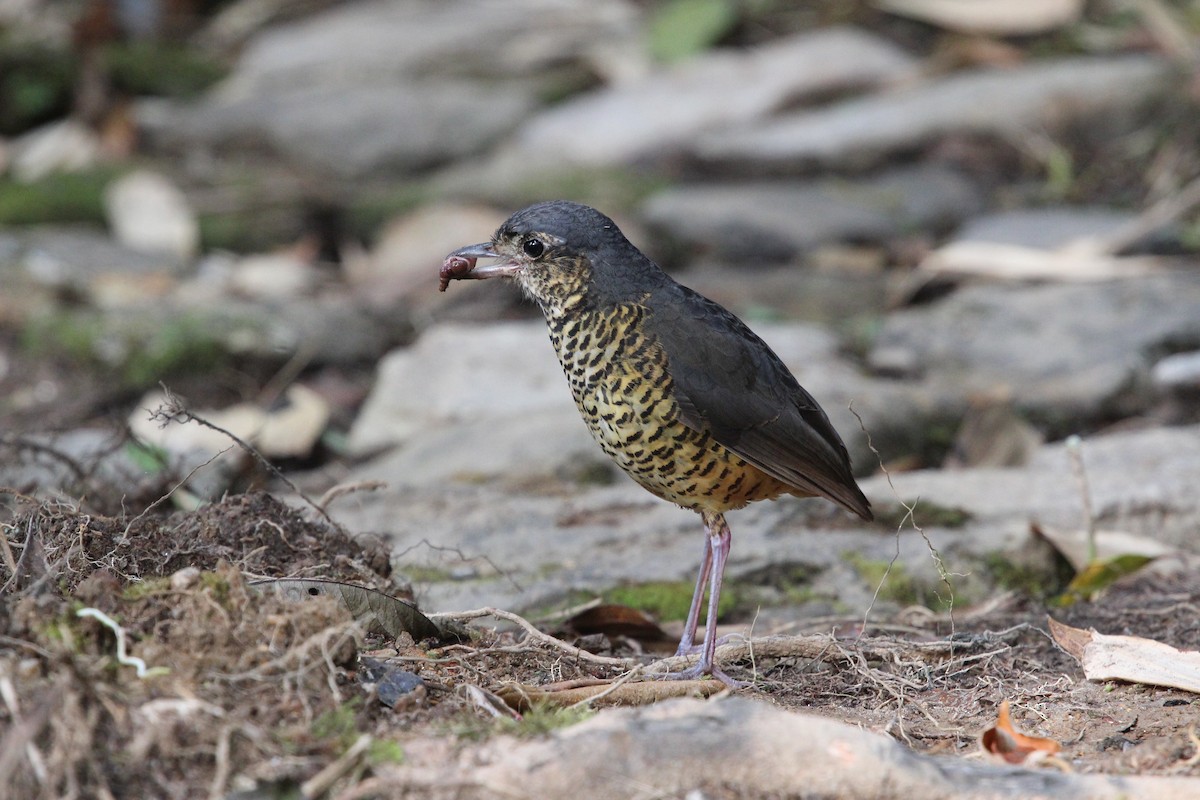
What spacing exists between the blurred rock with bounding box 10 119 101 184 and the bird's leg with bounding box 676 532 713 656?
7.15 metres

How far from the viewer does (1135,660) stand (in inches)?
149

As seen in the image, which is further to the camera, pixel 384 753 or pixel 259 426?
pixel 259 426

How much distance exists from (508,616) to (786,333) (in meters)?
3.62

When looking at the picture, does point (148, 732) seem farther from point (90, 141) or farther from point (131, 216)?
point (90, 141)

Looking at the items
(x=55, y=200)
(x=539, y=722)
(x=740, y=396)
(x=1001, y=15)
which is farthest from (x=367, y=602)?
(x=1001, y=15)

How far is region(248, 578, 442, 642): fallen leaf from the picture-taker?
11.5ft

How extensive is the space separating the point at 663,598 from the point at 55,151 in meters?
7.30

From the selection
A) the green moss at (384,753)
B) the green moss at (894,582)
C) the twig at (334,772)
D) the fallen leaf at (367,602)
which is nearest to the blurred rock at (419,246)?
the green moss at (894,582)

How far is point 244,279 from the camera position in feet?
28.8

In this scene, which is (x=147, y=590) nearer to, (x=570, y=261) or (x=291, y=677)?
(x=291, y=677)

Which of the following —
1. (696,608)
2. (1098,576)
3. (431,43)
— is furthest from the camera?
(431,43)

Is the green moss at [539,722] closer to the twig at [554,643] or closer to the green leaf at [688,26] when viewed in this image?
the twig at [554,643]

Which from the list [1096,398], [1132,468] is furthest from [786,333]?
[1132,468]

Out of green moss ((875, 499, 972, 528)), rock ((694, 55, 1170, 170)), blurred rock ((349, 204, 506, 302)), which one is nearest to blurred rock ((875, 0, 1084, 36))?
rock ((694, 55, 1170, 170))
